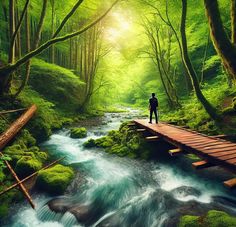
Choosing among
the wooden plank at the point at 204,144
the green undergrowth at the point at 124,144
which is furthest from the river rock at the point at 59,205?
the green undergrowth at the point at 124,144

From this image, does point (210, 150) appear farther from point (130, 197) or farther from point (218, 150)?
point (130, 197)

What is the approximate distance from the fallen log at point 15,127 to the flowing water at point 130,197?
2.90m

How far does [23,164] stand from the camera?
7.86 metres

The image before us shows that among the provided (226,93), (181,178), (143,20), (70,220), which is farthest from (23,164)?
(143,20)

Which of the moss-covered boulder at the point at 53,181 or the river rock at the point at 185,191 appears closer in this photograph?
the river rock at the point at 185,191

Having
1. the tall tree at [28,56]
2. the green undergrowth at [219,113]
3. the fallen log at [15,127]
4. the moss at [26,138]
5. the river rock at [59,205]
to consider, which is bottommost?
the river rock at [59,205]

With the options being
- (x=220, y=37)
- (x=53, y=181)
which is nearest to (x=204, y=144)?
(x=220, y=37)

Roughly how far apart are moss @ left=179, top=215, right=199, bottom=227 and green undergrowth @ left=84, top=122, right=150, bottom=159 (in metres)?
5.01

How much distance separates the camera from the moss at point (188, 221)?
4951mm

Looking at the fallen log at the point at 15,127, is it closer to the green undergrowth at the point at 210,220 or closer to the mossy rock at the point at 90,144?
the mossy rock at the point at 90,144

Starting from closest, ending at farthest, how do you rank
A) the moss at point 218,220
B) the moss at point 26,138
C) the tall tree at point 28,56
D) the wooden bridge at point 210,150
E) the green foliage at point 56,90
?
1. the moss at point 218,220
2. the wooden bridge at point 210,150
3. the tall tree at point 28,56
4. the moss at point 26,138
5. the green foliage at point 56,90

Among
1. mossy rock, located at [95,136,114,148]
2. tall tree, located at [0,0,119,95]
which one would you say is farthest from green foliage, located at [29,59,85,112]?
mossy rock, located at [95,136,114,148]

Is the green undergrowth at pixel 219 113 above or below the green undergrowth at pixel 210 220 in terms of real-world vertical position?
above

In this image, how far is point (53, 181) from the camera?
7184 millimetres
